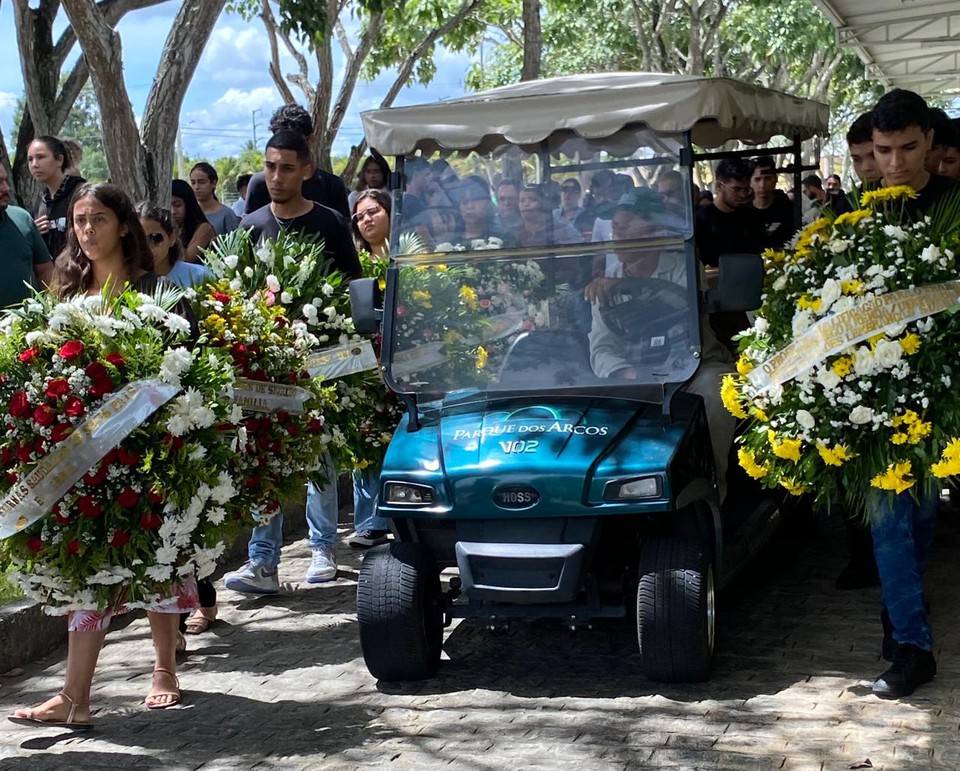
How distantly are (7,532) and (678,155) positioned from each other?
10.1 ft

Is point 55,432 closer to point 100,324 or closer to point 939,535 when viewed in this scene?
point 100,324

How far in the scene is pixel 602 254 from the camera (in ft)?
20.9

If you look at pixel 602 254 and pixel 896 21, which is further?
pixel 896 21

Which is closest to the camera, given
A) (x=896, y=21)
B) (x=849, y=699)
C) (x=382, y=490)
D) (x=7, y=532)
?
(x=7, y=532)

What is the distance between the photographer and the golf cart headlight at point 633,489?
18.9 ft

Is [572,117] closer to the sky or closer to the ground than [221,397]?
closer to the sky

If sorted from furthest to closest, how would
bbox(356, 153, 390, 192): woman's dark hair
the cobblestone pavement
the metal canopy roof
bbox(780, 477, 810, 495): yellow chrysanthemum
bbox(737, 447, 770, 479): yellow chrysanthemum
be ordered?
the metal canopy roof < bbox(356, 153, 390, 192): woman's dark hair < bbox(737, 447, 770, 479): yellow chrysanthemum < bbox(780, 477, 810, 495): yellow chrysanthemum < the cobblestone pavement

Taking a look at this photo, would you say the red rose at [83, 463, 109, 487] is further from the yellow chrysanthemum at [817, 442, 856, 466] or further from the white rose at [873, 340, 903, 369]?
the white rose at [873, 340, 903, 369]

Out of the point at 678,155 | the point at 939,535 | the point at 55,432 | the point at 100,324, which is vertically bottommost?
the point at 939,535

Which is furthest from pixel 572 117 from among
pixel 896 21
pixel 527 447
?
pixel 896 21

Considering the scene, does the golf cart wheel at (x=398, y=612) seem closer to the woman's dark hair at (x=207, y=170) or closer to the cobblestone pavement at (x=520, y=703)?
the cobblestone pavement at (x=520, y=703)

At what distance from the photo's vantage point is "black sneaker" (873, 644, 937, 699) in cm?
567

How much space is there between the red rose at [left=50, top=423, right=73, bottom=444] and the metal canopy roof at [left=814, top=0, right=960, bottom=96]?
38.3 ft

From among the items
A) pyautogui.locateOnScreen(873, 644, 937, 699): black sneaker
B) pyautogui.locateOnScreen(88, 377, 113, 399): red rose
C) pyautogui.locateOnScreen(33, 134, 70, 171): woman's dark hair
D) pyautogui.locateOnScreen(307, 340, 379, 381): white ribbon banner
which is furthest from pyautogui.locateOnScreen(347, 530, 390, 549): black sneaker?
pyautogui.locateOnScreen(873, 644, 937, 699): black sneaker
